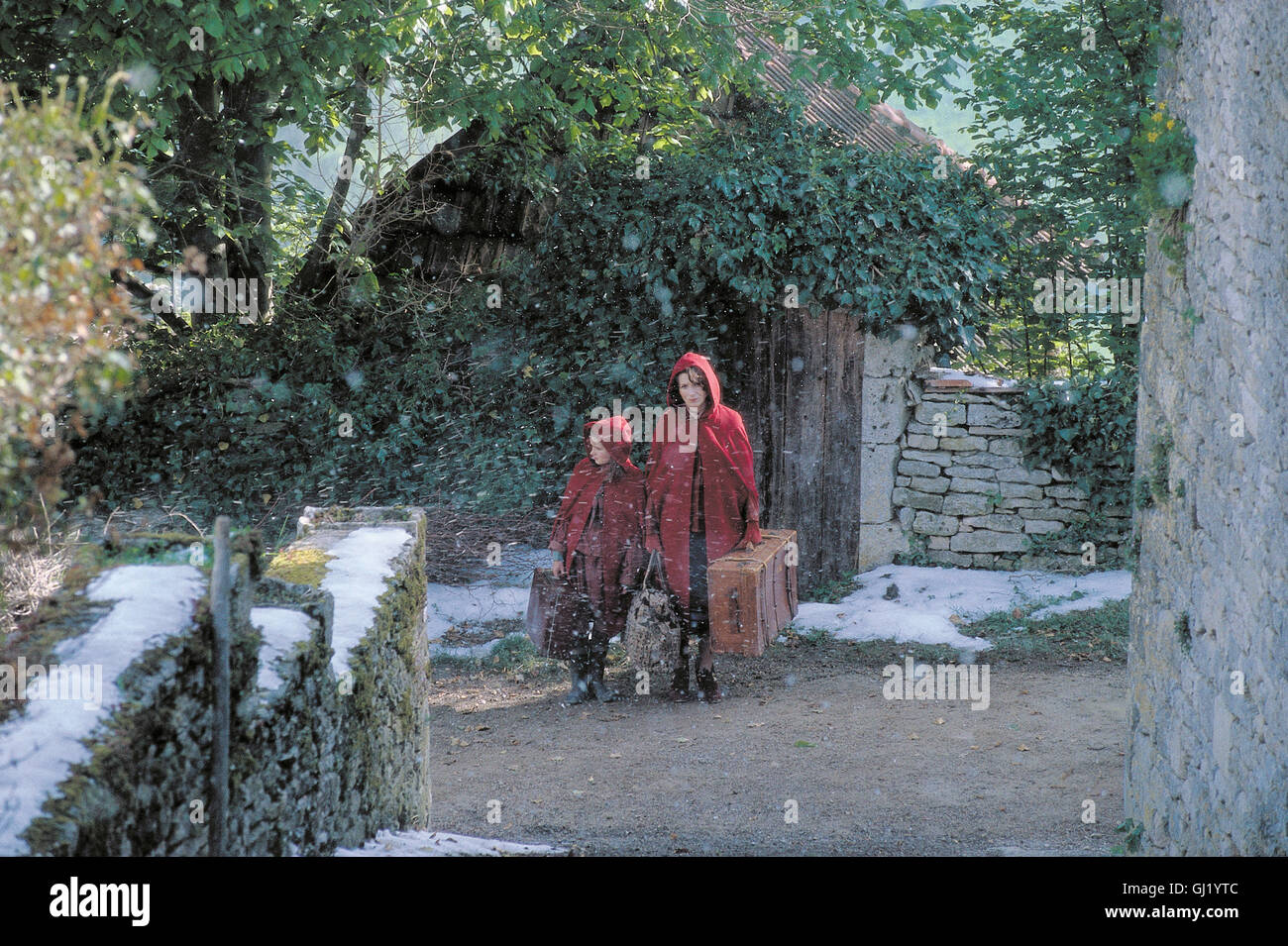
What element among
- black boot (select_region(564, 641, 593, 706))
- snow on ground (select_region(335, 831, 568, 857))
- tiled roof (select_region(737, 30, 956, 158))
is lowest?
black boot (select_region(564, 641, 593, 706))

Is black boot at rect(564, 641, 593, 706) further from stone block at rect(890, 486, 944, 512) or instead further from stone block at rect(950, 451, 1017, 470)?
stone block at rect(950, 451, 1017, 470)

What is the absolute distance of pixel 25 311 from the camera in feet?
6.50

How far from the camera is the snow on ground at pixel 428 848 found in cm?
315

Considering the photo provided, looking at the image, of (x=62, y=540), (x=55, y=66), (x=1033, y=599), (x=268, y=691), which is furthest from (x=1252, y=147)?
(x=55, y=66)

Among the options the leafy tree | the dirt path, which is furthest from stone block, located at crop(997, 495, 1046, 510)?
the leafy tree

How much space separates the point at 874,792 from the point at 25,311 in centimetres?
444

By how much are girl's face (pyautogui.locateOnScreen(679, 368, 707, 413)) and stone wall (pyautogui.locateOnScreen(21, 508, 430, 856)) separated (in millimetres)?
2660

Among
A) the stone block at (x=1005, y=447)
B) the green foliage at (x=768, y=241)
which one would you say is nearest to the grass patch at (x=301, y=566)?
the green foliage at (x=768, y=241)

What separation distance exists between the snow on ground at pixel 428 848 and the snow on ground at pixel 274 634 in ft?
2.12

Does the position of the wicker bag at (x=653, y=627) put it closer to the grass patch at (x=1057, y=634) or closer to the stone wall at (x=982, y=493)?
the grass patch at (x=1057, y=634)

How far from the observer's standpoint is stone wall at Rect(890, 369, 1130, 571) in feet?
29.2

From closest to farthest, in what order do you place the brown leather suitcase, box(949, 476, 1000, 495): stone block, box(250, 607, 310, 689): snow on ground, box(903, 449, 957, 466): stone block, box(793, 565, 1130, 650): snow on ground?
box(250, 607, 310, 689): snow on ground < the brown leather suitcase < box(793, 565, 1130, 650): snow on ground < box(949, 476, 1000, 495): stone block < box(903, 449, 957, 466): stone block

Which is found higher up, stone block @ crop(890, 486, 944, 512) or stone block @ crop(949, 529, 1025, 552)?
stone block @ crop(890, 486, 944, 512)

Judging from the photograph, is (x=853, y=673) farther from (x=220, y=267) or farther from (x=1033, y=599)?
(x=220, y=267)
